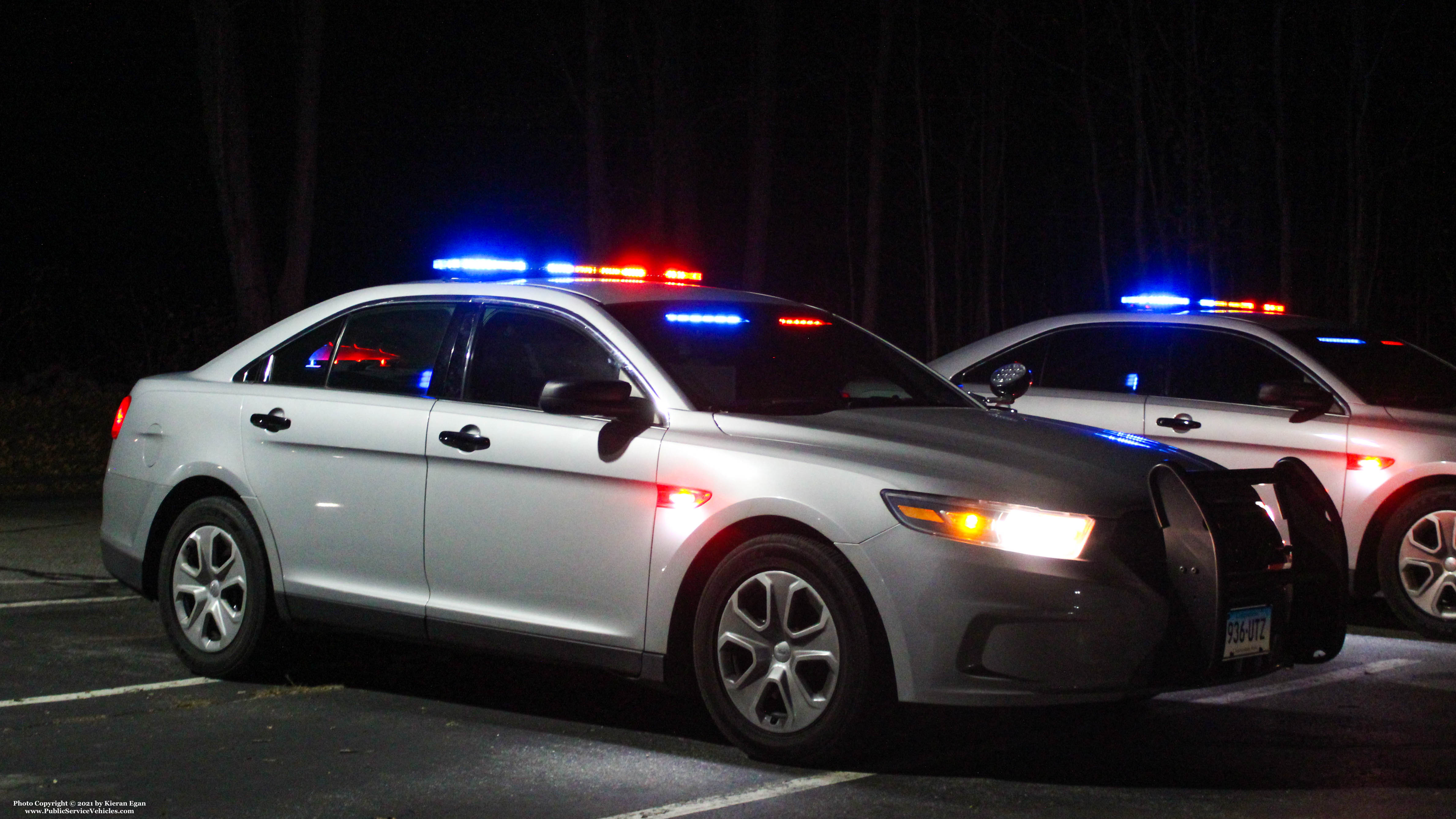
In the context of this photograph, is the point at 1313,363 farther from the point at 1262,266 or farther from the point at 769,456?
the point at 1262,266

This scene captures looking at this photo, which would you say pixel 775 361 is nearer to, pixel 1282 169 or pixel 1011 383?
pixel 1011 383

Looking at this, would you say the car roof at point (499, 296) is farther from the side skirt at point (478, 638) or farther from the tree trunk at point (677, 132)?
the tree trunk at point (677, 132)

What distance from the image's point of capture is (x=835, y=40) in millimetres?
46344

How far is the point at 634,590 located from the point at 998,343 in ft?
16.0

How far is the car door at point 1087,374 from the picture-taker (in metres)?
9.79

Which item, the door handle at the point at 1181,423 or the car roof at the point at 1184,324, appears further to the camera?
the door handle at the point at 1181,423

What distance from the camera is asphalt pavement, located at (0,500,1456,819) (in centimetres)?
536

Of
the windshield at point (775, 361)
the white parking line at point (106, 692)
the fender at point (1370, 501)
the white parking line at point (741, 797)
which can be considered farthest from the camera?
the fender at point (1370, 501)

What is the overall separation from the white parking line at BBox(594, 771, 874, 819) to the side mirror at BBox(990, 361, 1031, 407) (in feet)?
8.40

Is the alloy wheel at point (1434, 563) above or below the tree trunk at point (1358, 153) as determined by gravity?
below

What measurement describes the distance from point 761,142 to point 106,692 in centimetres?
2294

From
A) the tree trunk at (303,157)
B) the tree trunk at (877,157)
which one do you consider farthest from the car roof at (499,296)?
the tree trunk at (877,157)

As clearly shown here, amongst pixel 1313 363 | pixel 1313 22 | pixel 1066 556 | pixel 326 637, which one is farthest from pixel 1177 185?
pixel 1066 556

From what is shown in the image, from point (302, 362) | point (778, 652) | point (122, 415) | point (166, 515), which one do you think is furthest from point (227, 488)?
point (778, 652)
